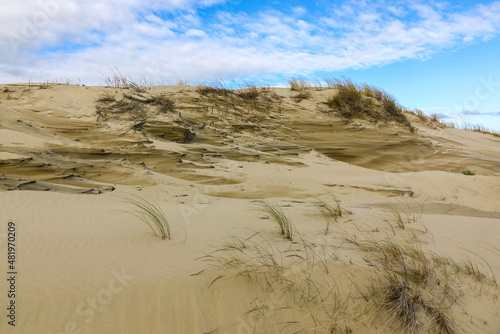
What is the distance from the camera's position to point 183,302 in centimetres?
227

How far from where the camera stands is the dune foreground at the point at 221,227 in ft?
7.16

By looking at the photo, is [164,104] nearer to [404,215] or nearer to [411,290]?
[404,215]

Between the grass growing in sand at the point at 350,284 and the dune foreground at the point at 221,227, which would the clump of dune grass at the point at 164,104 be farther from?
the grass growing in sand at the point at 350,284

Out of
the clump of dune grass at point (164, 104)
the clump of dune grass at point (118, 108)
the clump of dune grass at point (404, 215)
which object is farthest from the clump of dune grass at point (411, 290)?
the clump of dune grass at point (118, 108)

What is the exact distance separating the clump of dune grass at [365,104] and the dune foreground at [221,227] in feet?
6.49

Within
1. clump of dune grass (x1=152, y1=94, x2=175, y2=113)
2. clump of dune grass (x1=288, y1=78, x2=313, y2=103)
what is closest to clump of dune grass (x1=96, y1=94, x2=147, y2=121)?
clump of dune grass (x1=152, y1=94, x2=175, y2=113)

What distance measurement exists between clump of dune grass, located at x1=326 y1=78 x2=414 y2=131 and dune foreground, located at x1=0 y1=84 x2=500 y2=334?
198 centimetres

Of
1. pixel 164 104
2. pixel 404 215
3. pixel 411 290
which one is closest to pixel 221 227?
pixel 411 290

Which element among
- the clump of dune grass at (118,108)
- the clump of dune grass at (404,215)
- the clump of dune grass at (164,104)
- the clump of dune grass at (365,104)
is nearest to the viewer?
the clump of dune grass at (404,215)

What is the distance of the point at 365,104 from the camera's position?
37.8 feet

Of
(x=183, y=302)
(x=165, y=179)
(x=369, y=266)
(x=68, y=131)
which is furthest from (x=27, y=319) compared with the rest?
(x=68, y=131)

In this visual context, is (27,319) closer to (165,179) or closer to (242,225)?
(242,225)

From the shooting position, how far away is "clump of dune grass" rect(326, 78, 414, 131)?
11172 mm

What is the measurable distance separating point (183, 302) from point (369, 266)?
4.95 ft
